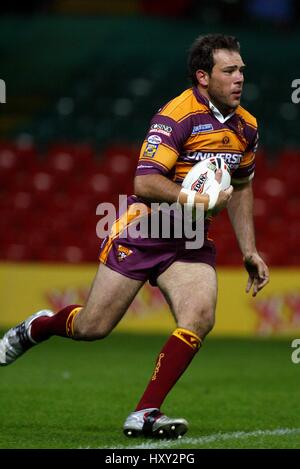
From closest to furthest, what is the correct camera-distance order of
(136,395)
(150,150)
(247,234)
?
(150,150) → (247,234) → (136,395)

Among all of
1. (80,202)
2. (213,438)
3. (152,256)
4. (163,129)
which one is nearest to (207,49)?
(163,129)

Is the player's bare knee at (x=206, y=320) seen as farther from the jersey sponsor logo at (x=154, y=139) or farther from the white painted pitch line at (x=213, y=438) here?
the jersey sponsor logo at (x=154, y=139)

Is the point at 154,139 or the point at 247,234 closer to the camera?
the point at 154,139

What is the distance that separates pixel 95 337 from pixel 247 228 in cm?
109

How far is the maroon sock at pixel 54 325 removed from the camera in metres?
6.71

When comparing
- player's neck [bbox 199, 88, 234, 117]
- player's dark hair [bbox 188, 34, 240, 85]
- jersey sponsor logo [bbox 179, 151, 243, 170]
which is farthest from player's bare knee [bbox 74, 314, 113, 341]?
player's dark hair [bbox 188, 34, 240, 85]

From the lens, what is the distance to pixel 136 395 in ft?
26.9

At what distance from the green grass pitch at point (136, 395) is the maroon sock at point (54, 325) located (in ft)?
1.63

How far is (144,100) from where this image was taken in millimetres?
17641

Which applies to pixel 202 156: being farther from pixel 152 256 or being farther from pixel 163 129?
pixel 152 256

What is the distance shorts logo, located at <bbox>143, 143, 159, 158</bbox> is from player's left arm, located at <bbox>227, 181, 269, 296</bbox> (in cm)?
84

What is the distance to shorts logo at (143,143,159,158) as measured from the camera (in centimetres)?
621

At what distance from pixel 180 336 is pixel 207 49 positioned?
61.9 inches

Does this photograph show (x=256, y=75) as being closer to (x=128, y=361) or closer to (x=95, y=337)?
(x=128, y=361)
